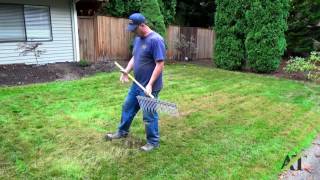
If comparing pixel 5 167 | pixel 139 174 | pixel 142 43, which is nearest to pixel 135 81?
pixel 142 43

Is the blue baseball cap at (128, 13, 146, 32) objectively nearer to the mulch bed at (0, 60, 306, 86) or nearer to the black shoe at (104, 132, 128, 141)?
the black shoe at (104, 132, 128, 141)

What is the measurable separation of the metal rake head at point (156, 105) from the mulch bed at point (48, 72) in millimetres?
6165

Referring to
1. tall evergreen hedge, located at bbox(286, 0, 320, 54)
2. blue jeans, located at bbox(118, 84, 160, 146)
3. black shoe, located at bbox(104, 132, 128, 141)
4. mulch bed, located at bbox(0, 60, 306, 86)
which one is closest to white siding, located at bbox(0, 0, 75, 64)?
mulch bed, located at bbox(0, 60, 306, 86)

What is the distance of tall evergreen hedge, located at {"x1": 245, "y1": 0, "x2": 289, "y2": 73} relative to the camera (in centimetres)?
1261

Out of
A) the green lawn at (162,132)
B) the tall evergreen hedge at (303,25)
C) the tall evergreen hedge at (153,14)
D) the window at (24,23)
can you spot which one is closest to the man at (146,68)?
the green lawn at (162,132)

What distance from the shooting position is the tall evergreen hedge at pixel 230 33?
13.4m

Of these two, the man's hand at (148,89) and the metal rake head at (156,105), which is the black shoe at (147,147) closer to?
the metal rake head at (156,105)

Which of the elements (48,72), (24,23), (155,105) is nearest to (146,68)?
(155,105)

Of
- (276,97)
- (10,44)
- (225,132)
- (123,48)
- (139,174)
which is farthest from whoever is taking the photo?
(123,48)

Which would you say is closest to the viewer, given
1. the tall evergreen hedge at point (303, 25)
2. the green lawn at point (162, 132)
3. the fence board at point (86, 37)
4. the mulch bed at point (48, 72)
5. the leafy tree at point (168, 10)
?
the green lawn at point (162, 132)

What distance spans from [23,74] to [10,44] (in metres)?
1.74

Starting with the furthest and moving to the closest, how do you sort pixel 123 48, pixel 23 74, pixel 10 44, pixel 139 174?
pixel 123 48
pixel 10 44
pixel 23 74
pixel 139 174

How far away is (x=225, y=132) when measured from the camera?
584 cm

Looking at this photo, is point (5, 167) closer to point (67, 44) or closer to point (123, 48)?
point (67, 44)
